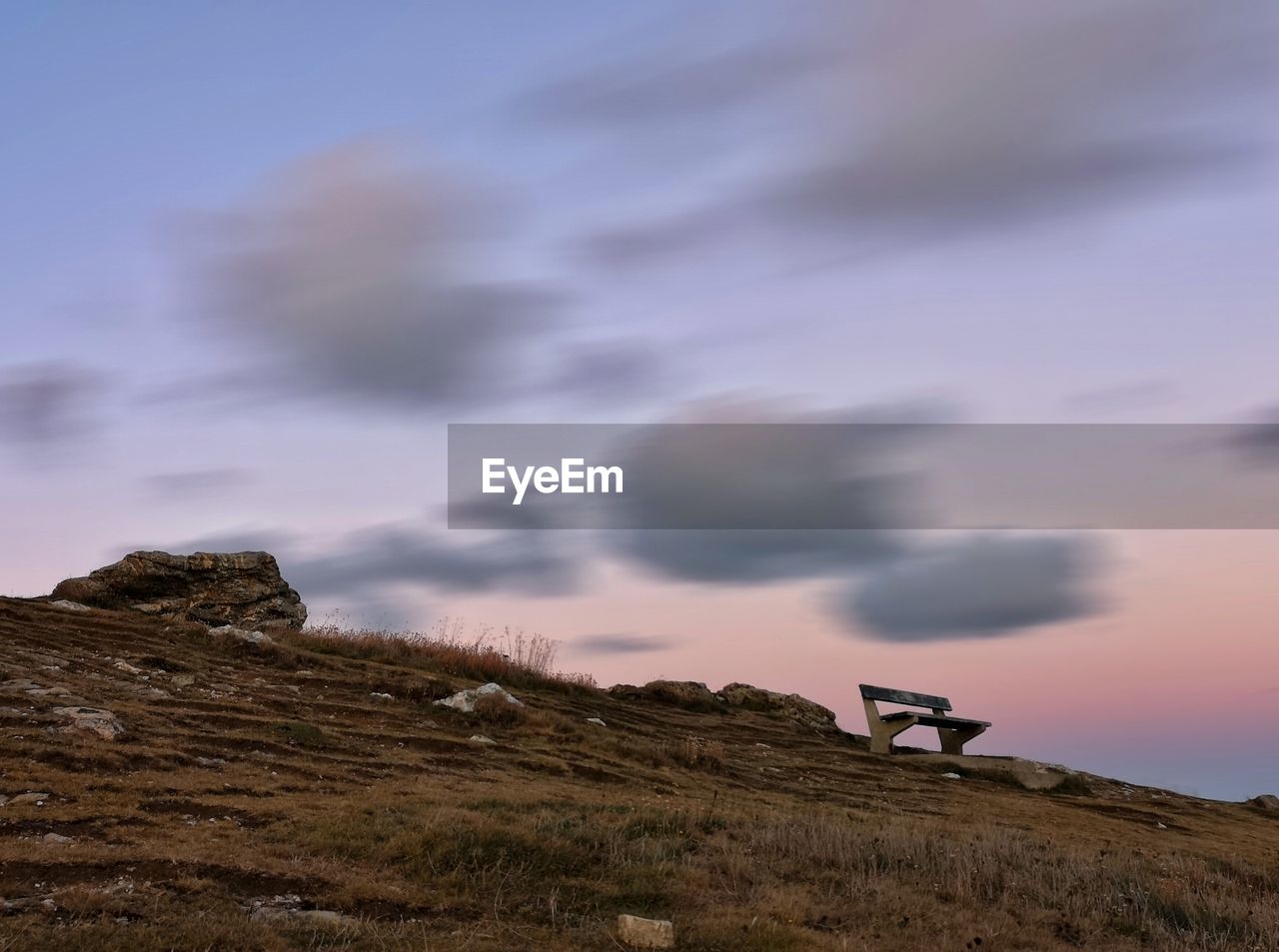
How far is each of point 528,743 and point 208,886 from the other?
30.8 ft

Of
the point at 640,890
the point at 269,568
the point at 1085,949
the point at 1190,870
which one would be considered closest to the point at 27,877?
the point at 640,890

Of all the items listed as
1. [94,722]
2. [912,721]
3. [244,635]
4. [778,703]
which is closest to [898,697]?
[912,721]

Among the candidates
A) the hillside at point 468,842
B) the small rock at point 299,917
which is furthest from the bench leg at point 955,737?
the small rock at point 299,917

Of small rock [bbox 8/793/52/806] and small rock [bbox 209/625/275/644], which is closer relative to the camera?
small rock [bbox 8/793/52/806]

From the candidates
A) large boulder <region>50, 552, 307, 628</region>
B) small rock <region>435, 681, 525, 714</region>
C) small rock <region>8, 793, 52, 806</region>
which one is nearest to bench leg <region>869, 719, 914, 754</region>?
small rock <region>435, 681, 525, 714</region>

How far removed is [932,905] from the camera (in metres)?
8.08

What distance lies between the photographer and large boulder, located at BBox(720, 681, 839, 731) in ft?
93.5

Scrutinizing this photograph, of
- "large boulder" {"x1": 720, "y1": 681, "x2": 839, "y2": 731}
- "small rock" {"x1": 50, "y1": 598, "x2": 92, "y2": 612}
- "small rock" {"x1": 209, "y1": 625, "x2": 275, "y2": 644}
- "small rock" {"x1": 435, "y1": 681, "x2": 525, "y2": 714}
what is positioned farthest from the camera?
"large boulder" {"x1": 720, "y1": 681, "x2": 839, "y2": 731}

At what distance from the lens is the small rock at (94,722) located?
11.9 meters

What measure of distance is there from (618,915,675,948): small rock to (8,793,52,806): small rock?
5.62m

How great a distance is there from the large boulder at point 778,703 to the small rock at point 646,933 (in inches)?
852

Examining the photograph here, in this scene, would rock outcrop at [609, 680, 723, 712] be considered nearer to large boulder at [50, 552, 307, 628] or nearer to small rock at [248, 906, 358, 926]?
large boulder at [50, 552, 307, 628]

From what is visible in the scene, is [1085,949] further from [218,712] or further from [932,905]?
[218,712]

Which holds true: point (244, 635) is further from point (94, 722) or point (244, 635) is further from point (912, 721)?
point (912, 721)
